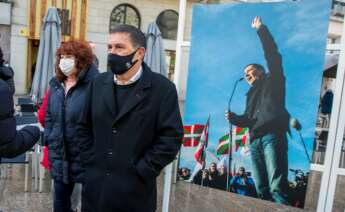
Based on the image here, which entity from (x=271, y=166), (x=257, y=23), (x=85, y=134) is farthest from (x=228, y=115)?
(x=85, y=134)

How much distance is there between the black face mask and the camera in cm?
230

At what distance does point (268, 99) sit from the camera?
2.63 m

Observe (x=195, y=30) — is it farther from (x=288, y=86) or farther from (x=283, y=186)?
(x=283, y=186)

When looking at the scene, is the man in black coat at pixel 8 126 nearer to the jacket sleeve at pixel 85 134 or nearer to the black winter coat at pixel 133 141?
the jacket sleeve at pixel 85 134

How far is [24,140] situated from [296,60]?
1939 millimetres

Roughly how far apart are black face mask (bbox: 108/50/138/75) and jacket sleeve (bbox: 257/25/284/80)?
1034 mm

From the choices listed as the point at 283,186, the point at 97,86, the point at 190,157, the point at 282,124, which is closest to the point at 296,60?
the point at 282,124

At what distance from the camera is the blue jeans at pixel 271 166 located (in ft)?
8.46

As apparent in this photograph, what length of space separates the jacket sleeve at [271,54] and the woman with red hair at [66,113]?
1.46 metres

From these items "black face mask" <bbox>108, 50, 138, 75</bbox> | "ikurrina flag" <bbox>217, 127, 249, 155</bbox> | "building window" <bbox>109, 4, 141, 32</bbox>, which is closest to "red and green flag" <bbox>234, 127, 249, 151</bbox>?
"ikurrina flag" <bbox>217, 127, 249, 155</bbox>

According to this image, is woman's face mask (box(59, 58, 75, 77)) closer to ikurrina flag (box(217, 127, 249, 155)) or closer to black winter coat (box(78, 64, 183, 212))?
black winter coat (box(78, 64, 183, 212))

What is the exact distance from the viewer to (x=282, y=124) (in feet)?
8.45

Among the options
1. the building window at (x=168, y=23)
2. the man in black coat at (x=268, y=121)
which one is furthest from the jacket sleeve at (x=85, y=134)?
the building window at (x=168, y=23)

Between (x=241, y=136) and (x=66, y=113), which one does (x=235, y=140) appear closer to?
(x=241, y=136)
